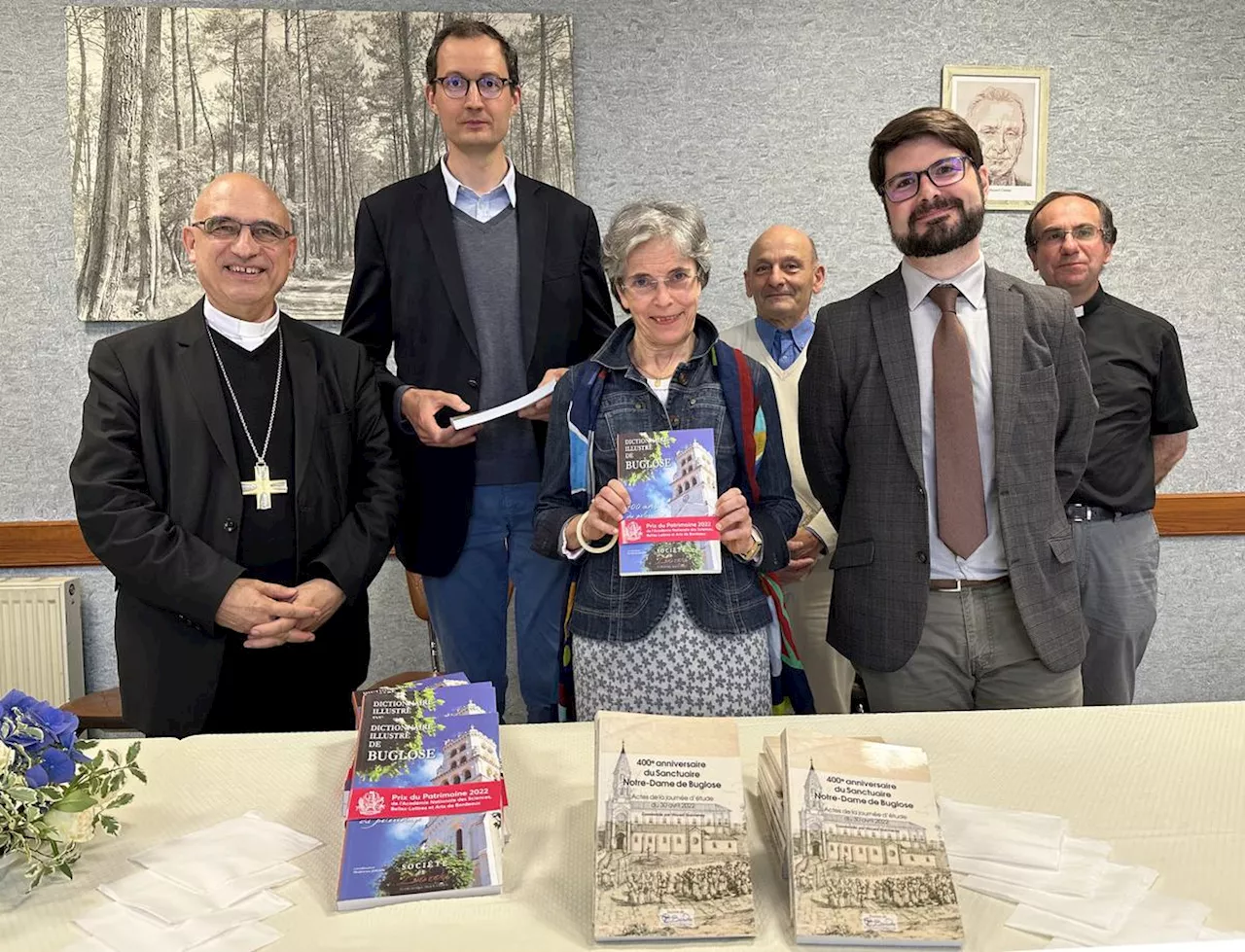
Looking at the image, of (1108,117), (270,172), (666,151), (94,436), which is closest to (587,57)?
(666,151)

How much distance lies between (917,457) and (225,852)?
1491 millimetres

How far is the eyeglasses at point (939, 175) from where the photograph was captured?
2.12 m

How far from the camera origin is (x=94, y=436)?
2166 mm

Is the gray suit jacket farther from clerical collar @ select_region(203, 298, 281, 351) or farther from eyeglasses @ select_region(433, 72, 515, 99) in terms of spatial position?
clerical collar @ select_region(203, 298, 281, 351)

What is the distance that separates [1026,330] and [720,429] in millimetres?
721

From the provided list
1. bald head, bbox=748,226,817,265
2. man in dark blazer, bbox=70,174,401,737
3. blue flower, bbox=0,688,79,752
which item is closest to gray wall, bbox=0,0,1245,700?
bald head, bbox=748,226,817,265

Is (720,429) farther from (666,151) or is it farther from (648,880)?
(666,151)

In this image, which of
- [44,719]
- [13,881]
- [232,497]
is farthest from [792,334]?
[13,881]

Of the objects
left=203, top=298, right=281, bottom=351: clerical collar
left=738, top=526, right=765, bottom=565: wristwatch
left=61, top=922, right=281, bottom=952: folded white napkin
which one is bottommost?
left=61, top=922, right=281, bottom=952: folded white napkin

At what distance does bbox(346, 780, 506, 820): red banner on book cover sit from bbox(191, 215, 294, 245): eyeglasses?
4.78 ft

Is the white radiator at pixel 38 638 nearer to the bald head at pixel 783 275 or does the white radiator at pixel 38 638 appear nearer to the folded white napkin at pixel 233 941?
the bald head at pixel 783 275

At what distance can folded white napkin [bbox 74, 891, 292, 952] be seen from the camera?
1.12 meters

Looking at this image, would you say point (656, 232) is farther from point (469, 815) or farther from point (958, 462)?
point (469, 815)

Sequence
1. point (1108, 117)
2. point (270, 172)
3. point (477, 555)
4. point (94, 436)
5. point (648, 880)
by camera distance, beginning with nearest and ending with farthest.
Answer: point (648, 880), point (94, 436), point (477, 555), point (270, 172), point (1108, 117)
